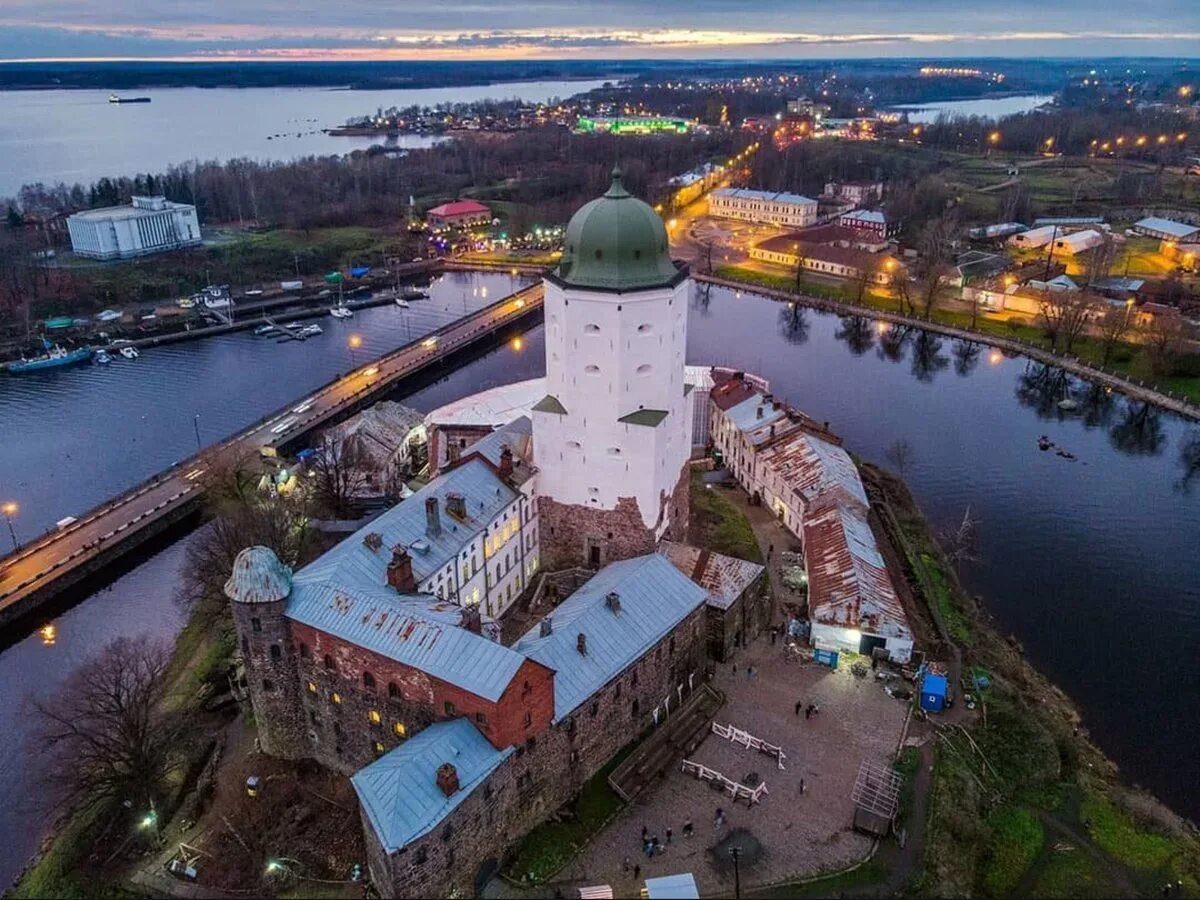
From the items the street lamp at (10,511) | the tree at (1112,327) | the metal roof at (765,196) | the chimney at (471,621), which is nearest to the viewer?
the chimney at (471,621)

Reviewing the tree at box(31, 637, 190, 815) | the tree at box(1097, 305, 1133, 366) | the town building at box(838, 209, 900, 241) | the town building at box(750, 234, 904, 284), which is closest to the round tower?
the tree at box(31, 637, 190, 815)

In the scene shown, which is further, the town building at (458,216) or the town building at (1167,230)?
the town building at (458,216)

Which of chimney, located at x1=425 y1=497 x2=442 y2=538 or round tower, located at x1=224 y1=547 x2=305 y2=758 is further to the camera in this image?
chimney, located at x1=425 y1=497 x2=442 y2=538

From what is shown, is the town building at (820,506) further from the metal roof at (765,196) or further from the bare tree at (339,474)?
the metal roof at (765,196)

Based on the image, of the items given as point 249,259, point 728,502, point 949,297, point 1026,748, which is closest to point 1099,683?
point 1026,748

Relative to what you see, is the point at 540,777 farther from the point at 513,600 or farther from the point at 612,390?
the point at 612,390

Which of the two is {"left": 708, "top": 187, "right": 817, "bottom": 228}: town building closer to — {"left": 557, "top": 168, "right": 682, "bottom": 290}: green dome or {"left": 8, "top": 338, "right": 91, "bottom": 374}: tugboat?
{"left": 8, "top": 338, "right": 91, "bottom": 374}: tugboat

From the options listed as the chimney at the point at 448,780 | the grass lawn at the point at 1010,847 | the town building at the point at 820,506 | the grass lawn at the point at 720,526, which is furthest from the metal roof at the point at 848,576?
the chimney at the point at 448,780
